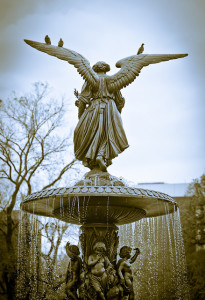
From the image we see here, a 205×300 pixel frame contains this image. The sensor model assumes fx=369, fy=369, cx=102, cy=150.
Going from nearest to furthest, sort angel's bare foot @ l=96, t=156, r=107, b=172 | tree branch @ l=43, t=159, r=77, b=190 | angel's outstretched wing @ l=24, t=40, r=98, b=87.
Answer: angel's bare foot @ l=96, t=156, r=107, b=172 < angel's outstretched wing @ l=24, t=40, r=98, b=87 < tree branch @ l=43, t=159, r=77, b=190

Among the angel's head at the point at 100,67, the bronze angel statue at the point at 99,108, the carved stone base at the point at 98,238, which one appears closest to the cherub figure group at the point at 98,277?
the carved stone base at the point at 98,238

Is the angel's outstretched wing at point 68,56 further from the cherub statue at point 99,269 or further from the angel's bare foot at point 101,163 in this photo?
the cherub statue at point 99,269

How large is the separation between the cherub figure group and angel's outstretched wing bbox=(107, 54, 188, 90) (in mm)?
3850

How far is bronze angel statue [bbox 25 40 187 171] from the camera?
855cm

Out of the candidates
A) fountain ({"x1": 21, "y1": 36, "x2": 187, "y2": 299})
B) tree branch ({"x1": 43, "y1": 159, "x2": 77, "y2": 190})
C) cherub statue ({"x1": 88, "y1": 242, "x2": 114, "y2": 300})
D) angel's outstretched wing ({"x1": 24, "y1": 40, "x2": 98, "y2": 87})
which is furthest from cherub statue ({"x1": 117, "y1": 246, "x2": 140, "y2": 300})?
tree branch ({"x1": 43, "y1": 159, "x2": 77, "y2": 190})

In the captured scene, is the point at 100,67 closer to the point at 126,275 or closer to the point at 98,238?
the point at 98,238

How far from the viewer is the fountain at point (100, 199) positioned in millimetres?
6984

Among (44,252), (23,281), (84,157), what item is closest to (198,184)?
(44,252)

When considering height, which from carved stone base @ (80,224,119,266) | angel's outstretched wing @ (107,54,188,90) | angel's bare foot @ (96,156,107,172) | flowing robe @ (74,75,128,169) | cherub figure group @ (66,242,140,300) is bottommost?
cherub figure group @ (66,242,140,300)

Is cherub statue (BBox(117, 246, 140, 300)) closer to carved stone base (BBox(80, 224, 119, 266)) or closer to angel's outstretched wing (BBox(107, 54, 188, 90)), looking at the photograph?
carved stone base (BBox(80, 224, 119, 266))

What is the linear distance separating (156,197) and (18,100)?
15016 mm

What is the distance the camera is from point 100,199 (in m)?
7.04

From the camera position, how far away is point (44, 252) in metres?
17.7

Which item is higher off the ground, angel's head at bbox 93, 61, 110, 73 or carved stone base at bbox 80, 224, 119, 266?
angel's head at bbox 93, 61, 110, 73
